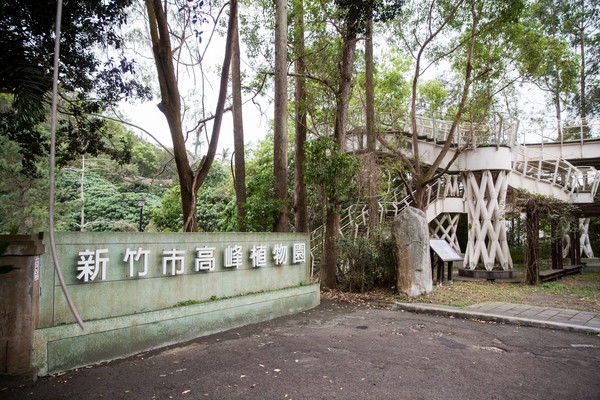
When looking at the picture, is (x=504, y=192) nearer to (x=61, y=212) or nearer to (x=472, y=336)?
(x=472, y=336)

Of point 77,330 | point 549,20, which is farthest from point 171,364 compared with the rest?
point 549,20

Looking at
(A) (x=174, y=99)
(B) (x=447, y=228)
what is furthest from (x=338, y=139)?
(B) (x=447, y=228)

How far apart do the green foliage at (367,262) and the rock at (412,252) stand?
0.63m

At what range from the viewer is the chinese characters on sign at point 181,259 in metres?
4.82

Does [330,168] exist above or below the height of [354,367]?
above

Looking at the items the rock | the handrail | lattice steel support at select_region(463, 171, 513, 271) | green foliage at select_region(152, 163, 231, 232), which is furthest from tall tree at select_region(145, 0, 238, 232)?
green foliage at select_region(152, 163, 231, 232)

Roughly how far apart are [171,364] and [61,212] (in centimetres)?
2317

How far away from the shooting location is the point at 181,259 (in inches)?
233

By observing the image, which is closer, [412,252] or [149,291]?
[149,291]

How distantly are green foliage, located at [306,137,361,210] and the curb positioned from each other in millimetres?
2663

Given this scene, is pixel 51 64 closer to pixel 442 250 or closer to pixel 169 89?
pixel 169 89

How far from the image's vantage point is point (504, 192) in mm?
13336

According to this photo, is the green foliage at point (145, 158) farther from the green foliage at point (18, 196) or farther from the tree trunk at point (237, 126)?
the tree trunk at point (237, 126)

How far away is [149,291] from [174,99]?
3372 mm
